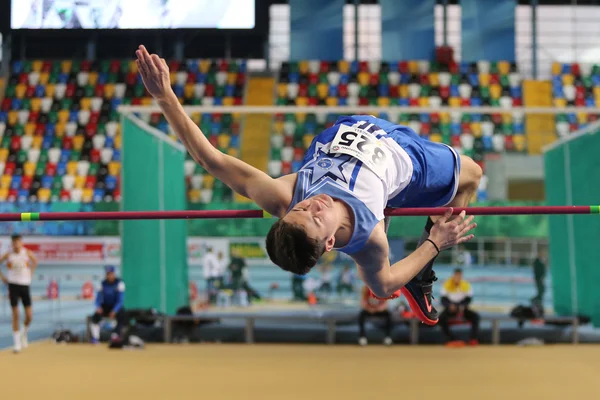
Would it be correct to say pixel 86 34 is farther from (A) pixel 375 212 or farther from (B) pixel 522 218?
(A) pixel 375 212

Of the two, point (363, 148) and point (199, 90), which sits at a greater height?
point (199, 90)

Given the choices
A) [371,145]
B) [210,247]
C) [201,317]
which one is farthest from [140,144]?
[371,145]

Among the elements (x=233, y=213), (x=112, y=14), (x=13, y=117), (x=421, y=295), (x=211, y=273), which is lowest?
(x=211, y=273)

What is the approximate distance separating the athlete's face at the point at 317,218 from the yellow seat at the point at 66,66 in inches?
657

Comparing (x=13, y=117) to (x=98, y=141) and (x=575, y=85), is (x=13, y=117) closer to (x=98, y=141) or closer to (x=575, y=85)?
(x=98, y=141)

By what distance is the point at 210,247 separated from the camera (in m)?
8.73

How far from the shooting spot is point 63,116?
16.9 meters

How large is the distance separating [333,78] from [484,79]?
3582 mm

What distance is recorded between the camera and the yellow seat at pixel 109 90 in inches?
684

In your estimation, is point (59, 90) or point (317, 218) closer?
point (317, 218)

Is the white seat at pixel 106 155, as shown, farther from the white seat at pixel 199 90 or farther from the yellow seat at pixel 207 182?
the yellow seat at pixel 207 182

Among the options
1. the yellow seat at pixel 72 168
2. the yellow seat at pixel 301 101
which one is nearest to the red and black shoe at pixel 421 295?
the yellow seat at pixel 72 168

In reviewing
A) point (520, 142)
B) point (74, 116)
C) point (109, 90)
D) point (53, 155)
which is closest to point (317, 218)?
point (520, 142)

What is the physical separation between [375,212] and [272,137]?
6.18m
